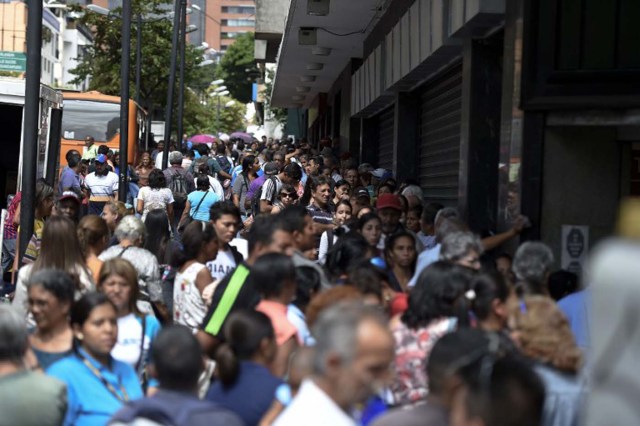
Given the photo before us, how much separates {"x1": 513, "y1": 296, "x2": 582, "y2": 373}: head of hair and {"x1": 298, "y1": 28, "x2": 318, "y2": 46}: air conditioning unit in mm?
18373

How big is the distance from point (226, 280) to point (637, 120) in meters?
3.82

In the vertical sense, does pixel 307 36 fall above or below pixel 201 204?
above

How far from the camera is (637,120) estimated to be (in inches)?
372

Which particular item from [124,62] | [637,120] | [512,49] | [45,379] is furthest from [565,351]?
[124,62]

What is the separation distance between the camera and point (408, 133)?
19.3 meters

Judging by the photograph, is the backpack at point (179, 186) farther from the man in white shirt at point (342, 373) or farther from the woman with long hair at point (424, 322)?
the man in white shirt at point (342, 373)

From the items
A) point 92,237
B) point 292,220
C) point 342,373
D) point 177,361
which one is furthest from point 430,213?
point 342,373

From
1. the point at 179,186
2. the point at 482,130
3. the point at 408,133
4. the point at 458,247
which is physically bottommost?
the point at 458,247

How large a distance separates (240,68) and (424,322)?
136 meters

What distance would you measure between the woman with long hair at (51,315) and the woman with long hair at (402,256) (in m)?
2.70

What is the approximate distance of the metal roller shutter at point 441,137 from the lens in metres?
15.3

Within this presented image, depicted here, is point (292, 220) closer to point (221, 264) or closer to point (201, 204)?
point (221, 264)

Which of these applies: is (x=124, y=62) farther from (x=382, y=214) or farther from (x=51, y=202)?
(x=382, y=214)

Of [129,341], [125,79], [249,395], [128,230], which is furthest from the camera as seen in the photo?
[125,79]
